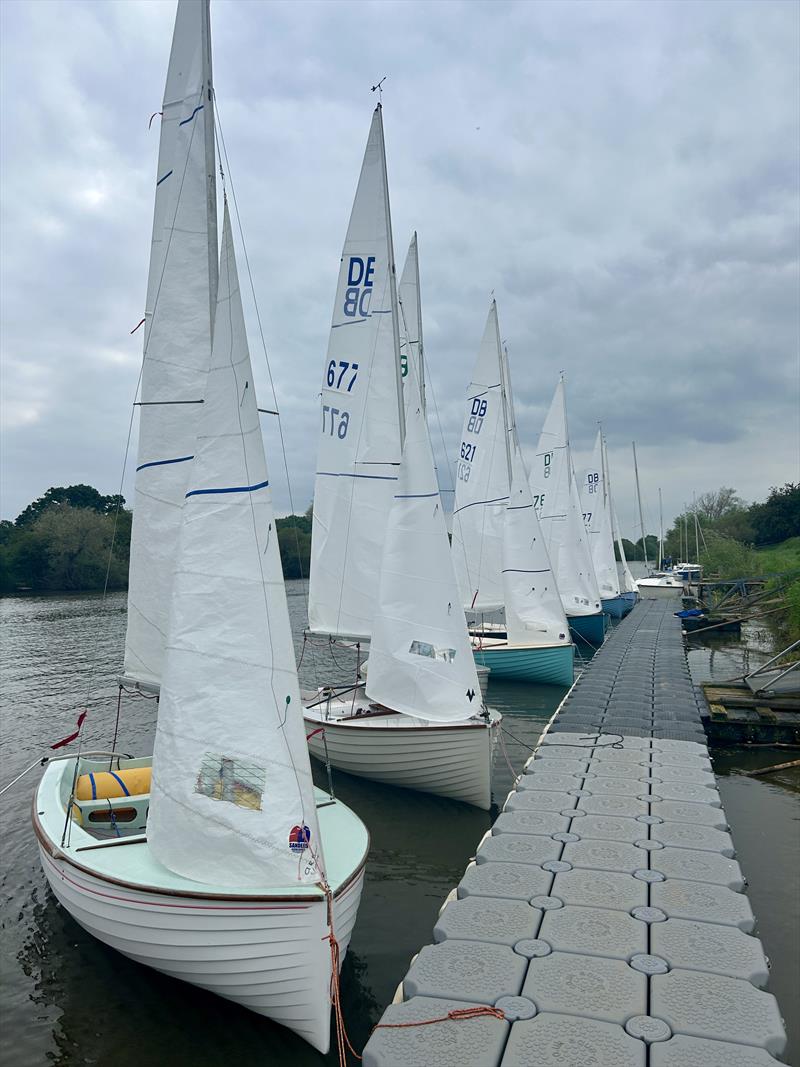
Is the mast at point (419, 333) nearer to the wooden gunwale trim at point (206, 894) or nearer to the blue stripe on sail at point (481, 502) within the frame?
the blue stripe on sail at point (481, 502)

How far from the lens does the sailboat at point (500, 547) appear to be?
21891 millimetres

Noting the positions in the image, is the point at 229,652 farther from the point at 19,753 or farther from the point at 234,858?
the point at 19,753

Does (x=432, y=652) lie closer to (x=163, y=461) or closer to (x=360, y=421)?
(x=163, y=461)

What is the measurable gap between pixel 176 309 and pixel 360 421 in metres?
6.11

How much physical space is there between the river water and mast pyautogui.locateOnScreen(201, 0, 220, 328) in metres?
7.40

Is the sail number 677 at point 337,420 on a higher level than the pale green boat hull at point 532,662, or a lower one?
higher

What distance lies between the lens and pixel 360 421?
1475 cm

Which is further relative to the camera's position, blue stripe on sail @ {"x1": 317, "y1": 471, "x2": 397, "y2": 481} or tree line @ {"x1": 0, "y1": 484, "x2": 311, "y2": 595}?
tree line @ {"x1": 0, "y1": 484, "x2": 311, "y2": 595}

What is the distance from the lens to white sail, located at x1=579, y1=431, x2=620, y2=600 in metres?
41.2

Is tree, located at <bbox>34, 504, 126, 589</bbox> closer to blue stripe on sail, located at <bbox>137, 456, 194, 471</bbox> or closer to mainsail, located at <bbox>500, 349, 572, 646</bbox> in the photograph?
mainsail, located at <bbox>500, 349, 572, 646</bbox>

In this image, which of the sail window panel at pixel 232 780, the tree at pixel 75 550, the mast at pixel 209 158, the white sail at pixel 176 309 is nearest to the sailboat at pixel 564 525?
the white sail at pixel 176 309

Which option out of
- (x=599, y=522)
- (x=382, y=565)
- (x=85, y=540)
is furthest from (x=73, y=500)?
(x=382, y=565)

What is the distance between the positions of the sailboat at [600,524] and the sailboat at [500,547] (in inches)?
630

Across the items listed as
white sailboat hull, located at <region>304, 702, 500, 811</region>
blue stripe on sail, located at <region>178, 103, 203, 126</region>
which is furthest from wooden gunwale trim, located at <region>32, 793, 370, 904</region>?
blue stripe on sail, located at <region>178, 103, 203, 126</region>
